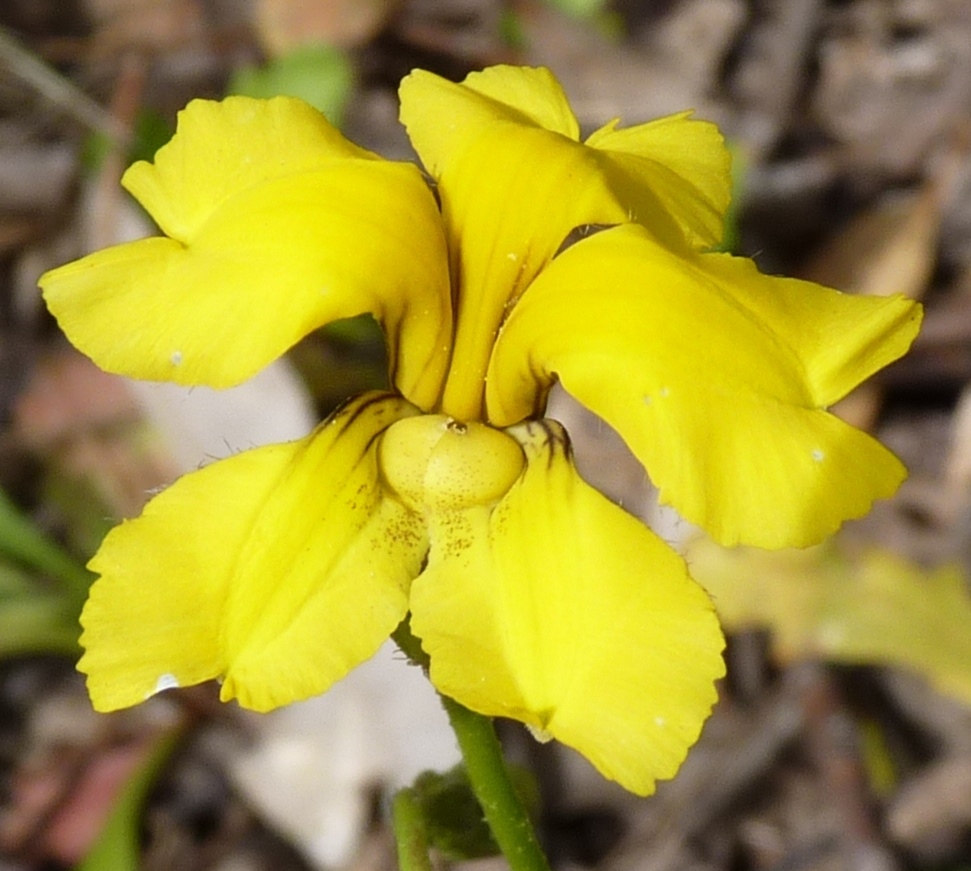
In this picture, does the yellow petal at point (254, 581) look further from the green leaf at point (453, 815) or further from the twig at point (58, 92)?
the twig at point (58, 92)

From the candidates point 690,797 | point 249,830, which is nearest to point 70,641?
point 249,830

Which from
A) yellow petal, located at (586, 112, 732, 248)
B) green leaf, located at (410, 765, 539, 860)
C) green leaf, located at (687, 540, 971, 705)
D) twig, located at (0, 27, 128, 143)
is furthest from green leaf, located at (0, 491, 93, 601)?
yellow petal, located at (586, 112, 732, 248)

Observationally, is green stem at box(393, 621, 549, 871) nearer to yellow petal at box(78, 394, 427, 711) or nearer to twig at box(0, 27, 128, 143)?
yellow petal at box(78, 394, 427, 711)

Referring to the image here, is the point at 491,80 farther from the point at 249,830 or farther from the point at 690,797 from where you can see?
the point at 249,830

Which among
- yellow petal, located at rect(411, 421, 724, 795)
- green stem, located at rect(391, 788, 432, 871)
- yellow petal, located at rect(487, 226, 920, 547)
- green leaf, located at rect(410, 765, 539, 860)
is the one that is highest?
yellow petal, located at rect(487, 226, 920, 547)

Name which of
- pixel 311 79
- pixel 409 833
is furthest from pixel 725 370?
pixel 311 79

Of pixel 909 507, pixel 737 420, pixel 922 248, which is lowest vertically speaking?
pixel 909 507
